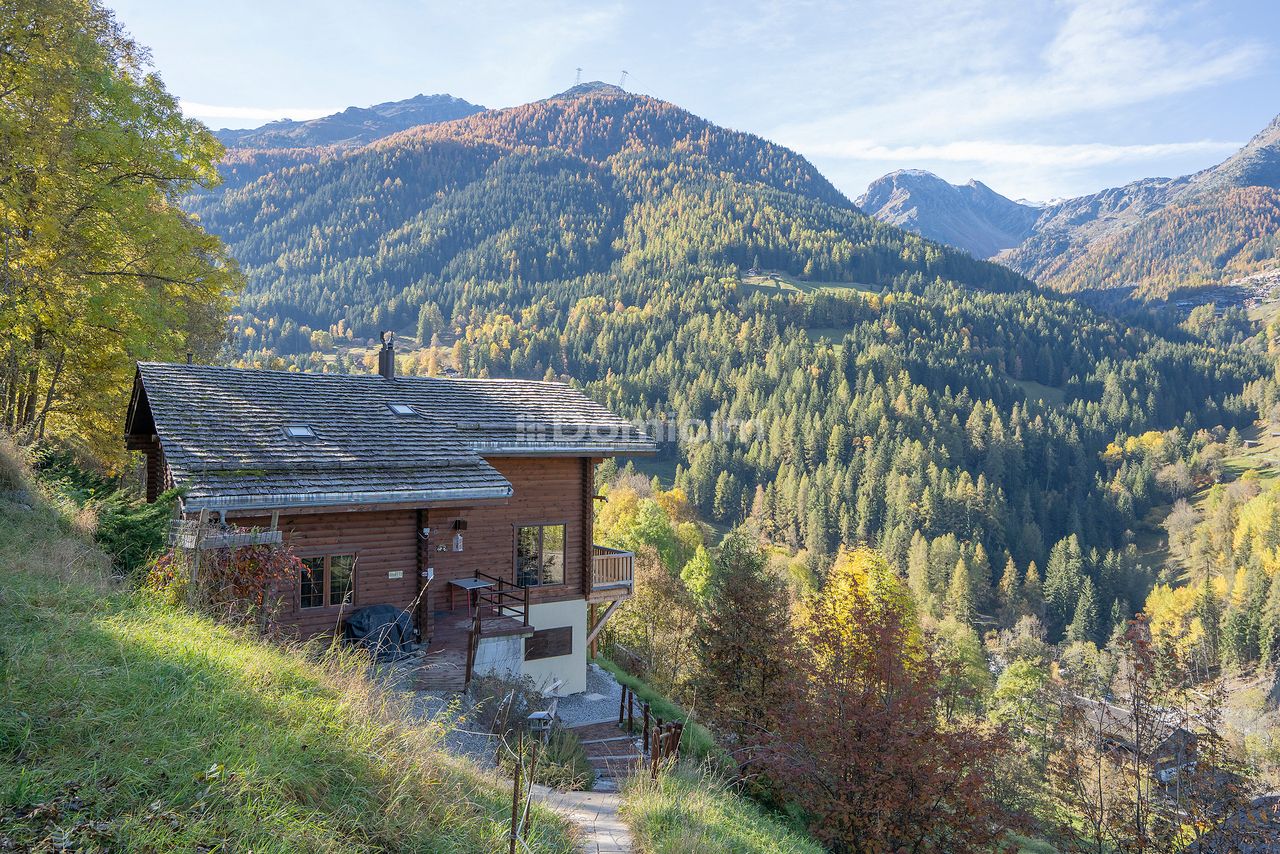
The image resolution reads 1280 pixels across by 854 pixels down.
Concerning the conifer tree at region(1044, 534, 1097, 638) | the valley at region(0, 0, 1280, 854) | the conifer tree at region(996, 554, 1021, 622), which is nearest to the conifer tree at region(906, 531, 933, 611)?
the conifer tree at region(996, 554, 1021, 622)

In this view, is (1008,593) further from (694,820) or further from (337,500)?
(694,820)

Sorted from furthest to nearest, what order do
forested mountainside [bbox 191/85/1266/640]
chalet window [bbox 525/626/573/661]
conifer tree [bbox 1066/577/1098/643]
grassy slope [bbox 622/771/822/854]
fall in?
1. forested mountainside [bbox 191/85/1266/640]
2. conifer tree [bbox 1066/577/1098/643]
3. chalet window [bbox 525/626/573/661]
4. grassy slope [bbox 622/771/822/854]

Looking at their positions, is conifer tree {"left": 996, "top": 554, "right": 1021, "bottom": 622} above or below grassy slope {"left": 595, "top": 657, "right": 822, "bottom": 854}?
below

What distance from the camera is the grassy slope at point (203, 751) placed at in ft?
11.8

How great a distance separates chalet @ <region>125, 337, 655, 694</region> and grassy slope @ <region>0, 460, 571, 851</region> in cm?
388

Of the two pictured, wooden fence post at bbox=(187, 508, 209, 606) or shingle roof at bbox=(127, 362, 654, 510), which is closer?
wooden fence post at bbox=(187, 508, 209, 606)

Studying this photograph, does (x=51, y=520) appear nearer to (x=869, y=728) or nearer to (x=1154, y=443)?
(x=869, y=728)

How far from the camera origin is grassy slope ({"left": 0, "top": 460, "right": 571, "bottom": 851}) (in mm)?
3602

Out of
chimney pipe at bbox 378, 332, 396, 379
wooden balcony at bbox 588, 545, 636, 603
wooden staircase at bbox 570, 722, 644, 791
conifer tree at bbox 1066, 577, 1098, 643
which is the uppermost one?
chimney pipe at bbox 378, 332, 396, 379

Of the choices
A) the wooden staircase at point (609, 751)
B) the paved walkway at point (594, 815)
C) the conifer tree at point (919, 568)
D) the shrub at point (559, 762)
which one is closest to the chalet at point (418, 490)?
the wooden staircase at point (609, 751)

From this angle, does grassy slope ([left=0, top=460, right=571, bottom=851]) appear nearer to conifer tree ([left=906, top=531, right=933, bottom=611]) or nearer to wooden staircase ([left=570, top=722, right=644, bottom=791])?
wooden staircase ([left=570, top=722, right=644, bottom=791])

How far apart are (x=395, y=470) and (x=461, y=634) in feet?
11.4

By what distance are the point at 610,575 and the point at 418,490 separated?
672 cm

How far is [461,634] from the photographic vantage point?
13.9 metres
